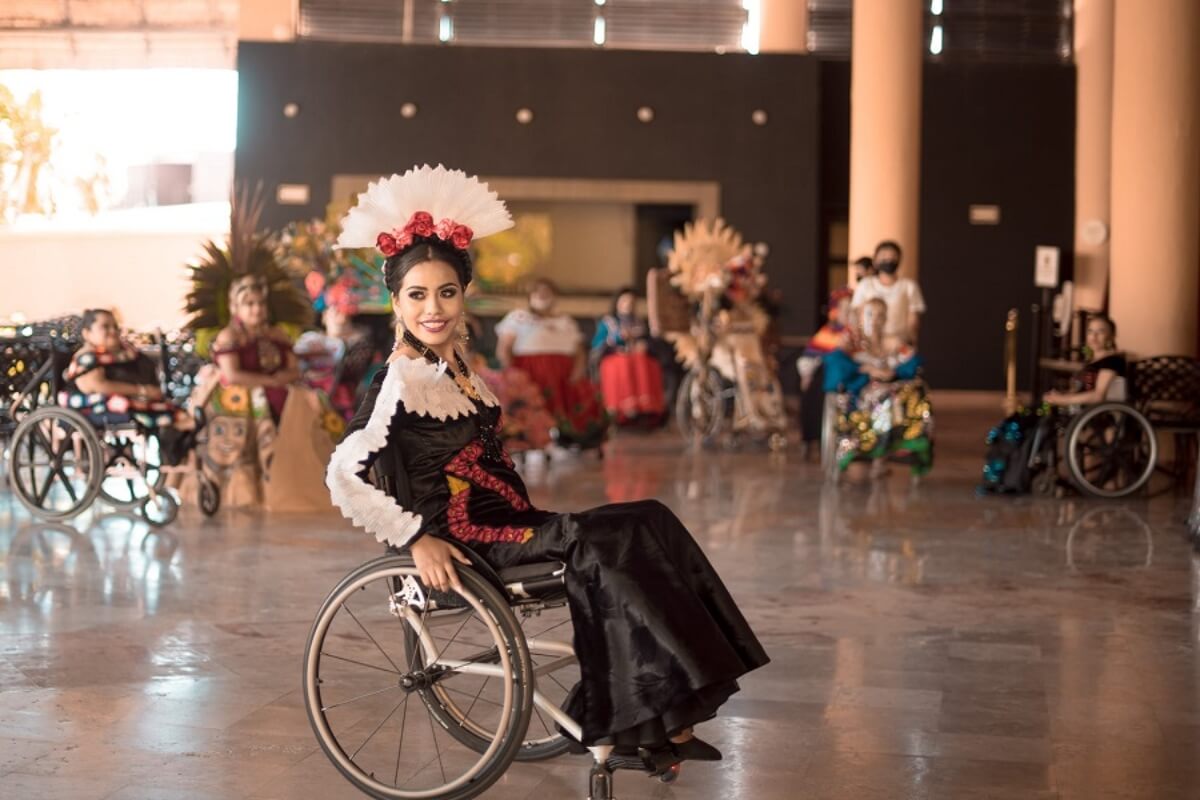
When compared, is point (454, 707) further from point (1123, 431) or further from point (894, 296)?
point (894, 296)

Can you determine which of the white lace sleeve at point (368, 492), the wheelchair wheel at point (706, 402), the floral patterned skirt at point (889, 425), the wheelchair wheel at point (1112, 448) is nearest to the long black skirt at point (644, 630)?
the white lace sleeve at point (368, 492)

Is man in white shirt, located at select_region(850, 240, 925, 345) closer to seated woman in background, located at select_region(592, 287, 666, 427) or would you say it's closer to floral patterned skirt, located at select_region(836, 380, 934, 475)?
floral patterned skirt, located at select_region(836, 380, 934, 475)

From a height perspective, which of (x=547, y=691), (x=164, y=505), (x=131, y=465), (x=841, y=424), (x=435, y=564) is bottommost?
(x=547, y=691)

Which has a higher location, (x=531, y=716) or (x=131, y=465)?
(x=131, y=465)

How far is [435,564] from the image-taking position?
348 cm

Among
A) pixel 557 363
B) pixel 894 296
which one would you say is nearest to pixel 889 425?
pixel 894 296

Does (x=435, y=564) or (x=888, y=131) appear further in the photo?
(x=888, y=131)

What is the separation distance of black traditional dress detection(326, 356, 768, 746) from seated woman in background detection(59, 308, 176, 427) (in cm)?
456

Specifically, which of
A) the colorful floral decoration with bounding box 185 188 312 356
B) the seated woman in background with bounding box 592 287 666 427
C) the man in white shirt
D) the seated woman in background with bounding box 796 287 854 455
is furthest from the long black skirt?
the seated woman in background with bounding box 592 287 666 427

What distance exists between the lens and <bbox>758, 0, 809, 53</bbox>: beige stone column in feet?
59.3

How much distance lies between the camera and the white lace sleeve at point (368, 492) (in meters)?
3.53

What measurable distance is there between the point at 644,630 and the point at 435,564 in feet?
1.51

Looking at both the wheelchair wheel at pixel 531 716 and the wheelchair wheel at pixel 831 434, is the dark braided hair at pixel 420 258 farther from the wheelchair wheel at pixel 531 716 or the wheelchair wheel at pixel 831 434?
the wheelchair wheel at pixel 831 434

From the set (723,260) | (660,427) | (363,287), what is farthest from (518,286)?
(363,287)
